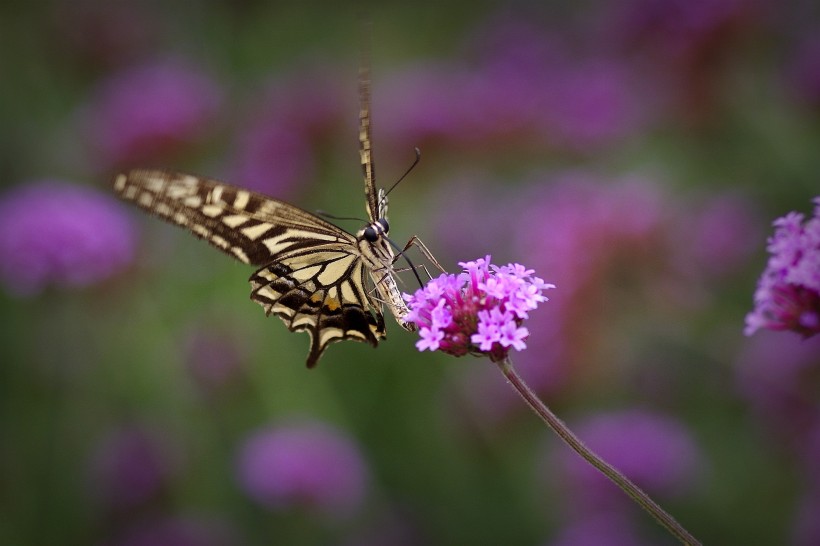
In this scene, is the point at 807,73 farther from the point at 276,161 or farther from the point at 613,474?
the point at 613,474

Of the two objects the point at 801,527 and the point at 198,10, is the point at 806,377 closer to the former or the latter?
the point at 801,527

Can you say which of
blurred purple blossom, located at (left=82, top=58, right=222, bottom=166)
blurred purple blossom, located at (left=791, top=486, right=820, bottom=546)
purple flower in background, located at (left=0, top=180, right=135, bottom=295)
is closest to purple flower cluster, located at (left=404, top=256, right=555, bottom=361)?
blurred purple blossom, located at (left=791, top=486, right=820, bottom=546)

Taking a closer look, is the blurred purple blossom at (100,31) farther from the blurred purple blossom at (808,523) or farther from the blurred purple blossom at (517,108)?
the blurred purple blossom at (808,523)

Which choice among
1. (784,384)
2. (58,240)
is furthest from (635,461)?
(58,240)

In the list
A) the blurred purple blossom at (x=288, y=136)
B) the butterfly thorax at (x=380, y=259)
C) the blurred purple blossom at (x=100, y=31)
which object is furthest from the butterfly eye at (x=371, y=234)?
the blurred purple blossom at (x=100, y=31)

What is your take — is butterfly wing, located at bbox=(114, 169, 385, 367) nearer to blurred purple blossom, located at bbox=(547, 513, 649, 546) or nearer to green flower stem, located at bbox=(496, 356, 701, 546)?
green flower stem, located at bbox=(496, 356, 701, 546)
